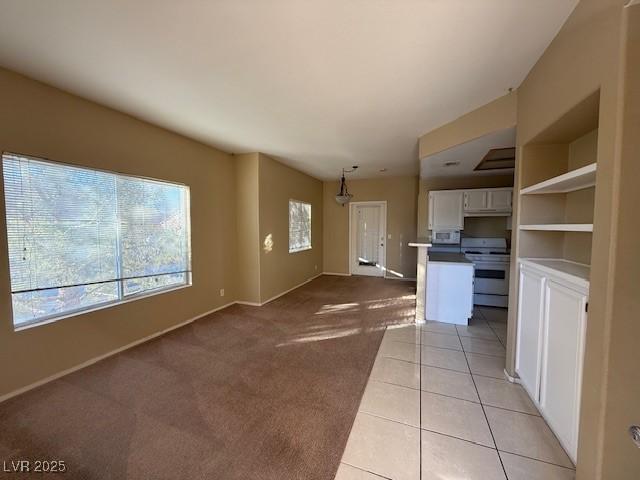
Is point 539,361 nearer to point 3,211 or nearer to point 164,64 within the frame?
point 164,64

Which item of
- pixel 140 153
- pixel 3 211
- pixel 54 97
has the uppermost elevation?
pixel 54 97

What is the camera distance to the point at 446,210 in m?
4.77

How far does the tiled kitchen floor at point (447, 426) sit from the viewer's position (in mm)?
1452

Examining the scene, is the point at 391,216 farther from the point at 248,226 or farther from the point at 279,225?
the point at 248,226

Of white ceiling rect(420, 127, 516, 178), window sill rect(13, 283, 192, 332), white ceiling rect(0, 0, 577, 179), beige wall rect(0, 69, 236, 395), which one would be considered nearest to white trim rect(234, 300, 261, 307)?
beige wall rect(0, 69, 236, 395)

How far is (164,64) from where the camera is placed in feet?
6.20

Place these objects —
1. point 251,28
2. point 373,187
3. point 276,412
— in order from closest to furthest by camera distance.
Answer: point 251,28 → point 276,412 → point 373,187

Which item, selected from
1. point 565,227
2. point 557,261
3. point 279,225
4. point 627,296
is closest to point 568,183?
point 565,227

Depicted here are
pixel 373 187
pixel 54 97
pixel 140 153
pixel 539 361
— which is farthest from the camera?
pixel 373 187

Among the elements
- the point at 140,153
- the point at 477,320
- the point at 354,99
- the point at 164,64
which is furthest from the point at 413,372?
the point at 140,153

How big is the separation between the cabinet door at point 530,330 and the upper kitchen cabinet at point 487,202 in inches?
110

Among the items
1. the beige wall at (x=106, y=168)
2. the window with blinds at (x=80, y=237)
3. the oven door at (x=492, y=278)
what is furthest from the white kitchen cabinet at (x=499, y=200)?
the window with blinds at (x=80, y=237)

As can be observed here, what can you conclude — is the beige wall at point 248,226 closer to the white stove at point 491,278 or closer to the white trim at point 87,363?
the white trim at point 87,363

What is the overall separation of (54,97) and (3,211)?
1.09 meters
